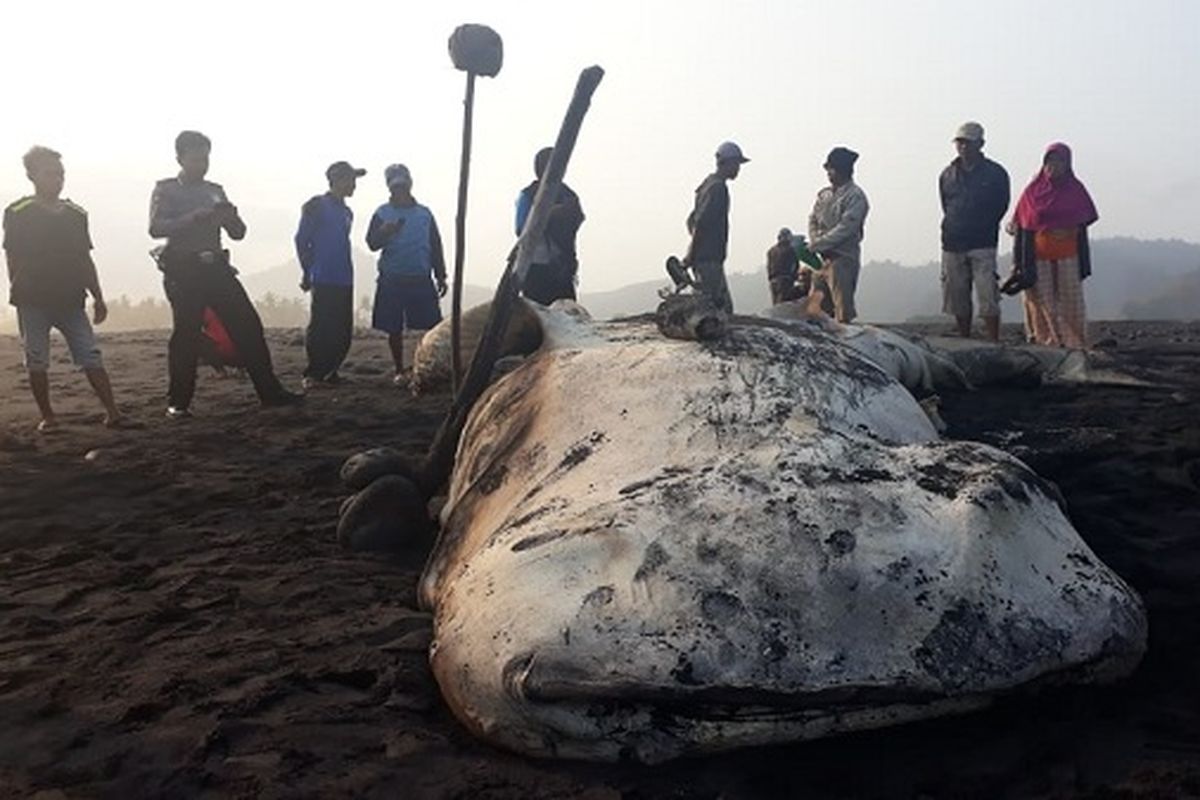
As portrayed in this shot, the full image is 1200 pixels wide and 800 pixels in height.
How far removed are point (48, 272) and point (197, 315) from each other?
3.14 feet

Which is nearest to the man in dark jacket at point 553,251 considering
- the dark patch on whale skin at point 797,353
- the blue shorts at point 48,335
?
the blue shorts at point 48,335

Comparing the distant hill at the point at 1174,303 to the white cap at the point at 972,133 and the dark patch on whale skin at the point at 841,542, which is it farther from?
the dark patch on whale skin at the point at 841,542

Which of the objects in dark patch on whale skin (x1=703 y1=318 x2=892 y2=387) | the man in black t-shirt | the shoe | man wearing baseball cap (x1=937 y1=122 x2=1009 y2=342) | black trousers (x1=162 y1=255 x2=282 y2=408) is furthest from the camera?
man wearing baseball cap (x1=937 y1=122 x2=1009 y2=342)

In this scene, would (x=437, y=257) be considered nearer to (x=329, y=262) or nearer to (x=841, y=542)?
(x=329, y=262)

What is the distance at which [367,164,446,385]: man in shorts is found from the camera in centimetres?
902

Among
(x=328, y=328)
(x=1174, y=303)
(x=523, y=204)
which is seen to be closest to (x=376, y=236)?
(x=328, y=328)

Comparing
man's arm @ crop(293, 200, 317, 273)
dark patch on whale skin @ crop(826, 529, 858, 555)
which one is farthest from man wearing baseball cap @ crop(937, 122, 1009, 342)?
dark patch on whale skin @ crop(826, 529, 858, 555)

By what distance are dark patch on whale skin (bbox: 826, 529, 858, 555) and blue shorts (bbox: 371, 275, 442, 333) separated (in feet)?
23.1

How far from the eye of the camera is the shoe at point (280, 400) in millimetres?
7723

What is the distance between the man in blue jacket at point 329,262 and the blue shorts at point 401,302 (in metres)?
0.26

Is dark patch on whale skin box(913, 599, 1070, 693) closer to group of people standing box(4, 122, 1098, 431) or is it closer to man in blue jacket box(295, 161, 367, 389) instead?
group of people standing box(4, 122, 1098, 431)

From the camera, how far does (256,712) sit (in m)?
2.70

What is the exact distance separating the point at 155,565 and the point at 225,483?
1.37 meters

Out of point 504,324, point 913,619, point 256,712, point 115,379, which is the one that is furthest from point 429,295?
point 913,619
